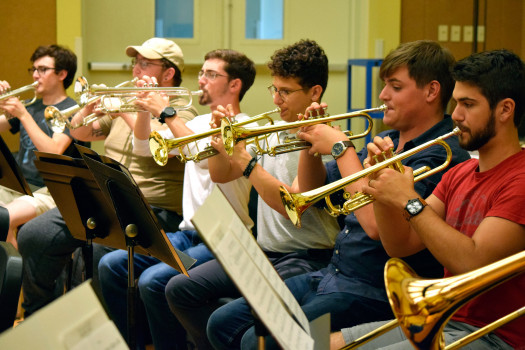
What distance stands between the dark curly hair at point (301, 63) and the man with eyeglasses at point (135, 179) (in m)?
0.79

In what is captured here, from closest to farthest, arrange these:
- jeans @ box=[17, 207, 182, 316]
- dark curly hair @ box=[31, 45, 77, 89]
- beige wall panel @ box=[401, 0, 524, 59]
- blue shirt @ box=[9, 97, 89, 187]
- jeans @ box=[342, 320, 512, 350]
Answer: jeans @ box=[342, 320, 512, 350] < jeans @ box=[17, 207, 182, 316] < blue shirt @ box=[9, 97, 89, 187] < dark curly hair @ box=[31, 45, 77, 89] < beige wall panel @ box=[401, 0, 524, 59]

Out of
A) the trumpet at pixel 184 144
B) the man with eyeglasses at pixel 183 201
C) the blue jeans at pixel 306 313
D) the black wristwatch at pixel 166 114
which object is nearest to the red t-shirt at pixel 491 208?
the blue jeans at pixel 306 313

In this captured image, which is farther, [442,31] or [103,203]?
[442,31]

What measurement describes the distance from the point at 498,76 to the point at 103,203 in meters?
1.46

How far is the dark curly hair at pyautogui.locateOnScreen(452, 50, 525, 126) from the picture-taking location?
6.21ft

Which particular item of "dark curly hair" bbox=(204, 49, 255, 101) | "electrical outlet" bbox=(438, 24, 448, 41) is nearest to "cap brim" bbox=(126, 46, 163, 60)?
"dark curly hair" bbox=(204, 49, 255, 101)

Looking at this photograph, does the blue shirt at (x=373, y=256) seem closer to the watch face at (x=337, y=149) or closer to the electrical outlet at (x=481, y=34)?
the watch face at (x=337, y=149)

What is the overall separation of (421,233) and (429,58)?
0.82 metres

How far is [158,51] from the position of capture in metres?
3.76

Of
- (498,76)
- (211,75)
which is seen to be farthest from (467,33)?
(498,76)

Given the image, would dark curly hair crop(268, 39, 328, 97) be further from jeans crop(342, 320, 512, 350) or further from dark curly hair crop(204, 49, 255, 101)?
jeans crop(342, 320, 512, 350)

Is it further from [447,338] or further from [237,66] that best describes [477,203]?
[237,66]

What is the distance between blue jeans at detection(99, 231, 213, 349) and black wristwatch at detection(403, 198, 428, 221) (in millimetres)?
1319

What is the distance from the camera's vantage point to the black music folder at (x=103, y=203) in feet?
7.14
